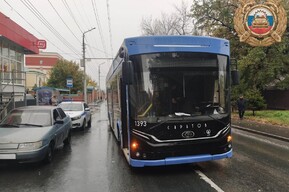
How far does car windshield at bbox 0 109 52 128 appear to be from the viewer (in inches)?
361

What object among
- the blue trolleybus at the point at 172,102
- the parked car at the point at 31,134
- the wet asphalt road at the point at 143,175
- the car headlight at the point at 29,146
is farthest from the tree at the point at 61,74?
the blue trolleybus at the point at 172,102

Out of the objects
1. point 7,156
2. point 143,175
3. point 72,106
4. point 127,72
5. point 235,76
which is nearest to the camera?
point 127,72

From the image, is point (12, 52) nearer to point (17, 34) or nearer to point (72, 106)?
point (17, 34)

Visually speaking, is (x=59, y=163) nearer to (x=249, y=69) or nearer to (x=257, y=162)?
(x=257, y=162)

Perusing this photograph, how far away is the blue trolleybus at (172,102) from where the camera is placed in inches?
276

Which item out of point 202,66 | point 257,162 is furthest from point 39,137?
point 257,162

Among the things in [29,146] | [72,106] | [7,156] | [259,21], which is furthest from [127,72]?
[259,21]

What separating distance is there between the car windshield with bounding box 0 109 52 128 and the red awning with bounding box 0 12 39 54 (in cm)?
923

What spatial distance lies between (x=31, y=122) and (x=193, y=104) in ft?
15.5

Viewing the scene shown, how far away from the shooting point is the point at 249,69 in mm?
26172

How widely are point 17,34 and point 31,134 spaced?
44.7ft

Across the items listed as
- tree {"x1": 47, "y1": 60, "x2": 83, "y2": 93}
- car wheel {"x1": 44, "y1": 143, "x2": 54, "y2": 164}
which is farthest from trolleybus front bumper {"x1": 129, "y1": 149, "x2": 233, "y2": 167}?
tree {"x1": 47, "y1": 60, "x2": 83, "y2": 93}

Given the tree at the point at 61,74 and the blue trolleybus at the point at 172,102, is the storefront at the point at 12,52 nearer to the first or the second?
the blue trolleybus at the point at 172,102

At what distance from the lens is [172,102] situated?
23.4 feet
